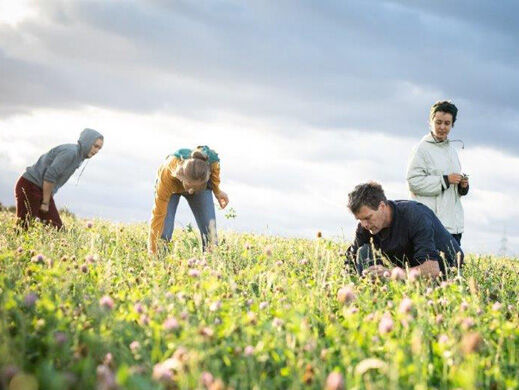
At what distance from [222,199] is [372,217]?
290 cm

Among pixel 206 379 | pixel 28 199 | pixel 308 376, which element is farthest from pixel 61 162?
pixel 206 379

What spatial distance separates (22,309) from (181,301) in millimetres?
1025

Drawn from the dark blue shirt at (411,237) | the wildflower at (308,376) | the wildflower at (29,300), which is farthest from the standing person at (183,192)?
the wildflower at (308,376)

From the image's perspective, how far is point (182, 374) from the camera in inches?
95.5

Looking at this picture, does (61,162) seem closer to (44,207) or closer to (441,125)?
(44,207)

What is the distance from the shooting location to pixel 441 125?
307 inches

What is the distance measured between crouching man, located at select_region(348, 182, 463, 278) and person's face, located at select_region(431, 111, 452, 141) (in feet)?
6.40

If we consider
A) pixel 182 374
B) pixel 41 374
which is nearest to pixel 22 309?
pixel 41 374

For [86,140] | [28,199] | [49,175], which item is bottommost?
[28,199]

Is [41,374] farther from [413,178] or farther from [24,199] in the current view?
[24,199]

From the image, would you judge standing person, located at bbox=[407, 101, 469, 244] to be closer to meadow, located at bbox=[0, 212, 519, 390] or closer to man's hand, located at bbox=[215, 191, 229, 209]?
man's hand, located at bbox=[215, 191, 229, 209]

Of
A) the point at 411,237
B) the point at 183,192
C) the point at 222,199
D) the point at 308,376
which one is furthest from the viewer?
the point at 222,199

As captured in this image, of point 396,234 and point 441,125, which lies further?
point 441,125

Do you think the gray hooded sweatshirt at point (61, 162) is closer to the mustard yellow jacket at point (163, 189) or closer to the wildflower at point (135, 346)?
the mustard yellow jacket at point (163, 189)
